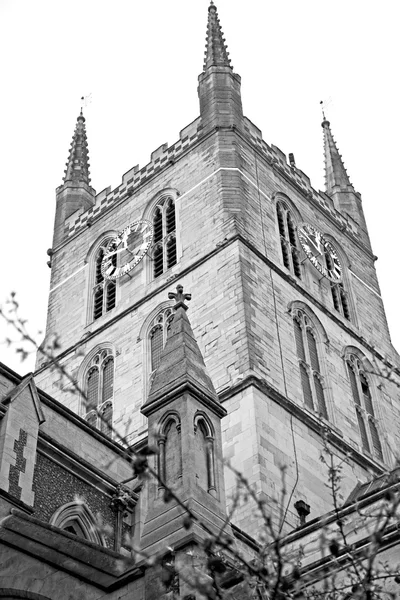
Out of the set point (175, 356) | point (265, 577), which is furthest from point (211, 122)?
point (265, 577)

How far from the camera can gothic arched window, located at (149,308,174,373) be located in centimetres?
3241

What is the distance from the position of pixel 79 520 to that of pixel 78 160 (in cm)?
2625

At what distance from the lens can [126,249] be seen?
121 feet

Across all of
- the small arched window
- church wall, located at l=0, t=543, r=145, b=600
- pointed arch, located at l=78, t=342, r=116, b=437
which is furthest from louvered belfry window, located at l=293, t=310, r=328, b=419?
church wall, located at l=0, t=543, r=145, b=600

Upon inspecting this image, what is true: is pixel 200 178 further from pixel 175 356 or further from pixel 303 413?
pixel 175 356

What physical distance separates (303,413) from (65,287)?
12318 millimetres

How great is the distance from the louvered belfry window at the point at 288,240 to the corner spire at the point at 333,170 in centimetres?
750

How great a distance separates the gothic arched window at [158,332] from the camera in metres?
32.4

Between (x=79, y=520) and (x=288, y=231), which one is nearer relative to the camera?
(x=79, y=520)

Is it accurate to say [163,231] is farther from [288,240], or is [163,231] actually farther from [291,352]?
[291,352]

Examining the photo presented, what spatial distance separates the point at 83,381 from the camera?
1351 inches

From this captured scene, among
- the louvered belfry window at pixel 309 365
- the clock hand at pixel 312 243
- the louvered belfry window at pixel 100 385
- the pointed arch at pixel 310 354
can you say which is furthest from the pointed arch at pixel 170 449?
the clock hand at pixel 312 243

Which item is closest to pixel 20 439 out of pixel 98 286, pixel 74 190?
pixel 98 286

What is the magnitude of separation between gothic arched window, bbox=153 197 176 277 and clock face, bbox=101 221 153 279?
292 mm
